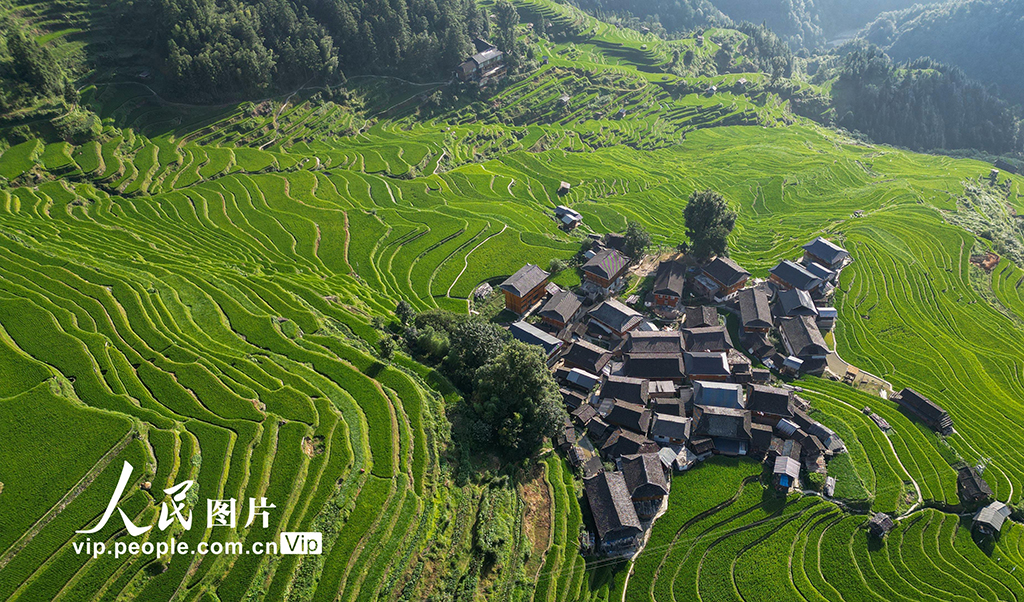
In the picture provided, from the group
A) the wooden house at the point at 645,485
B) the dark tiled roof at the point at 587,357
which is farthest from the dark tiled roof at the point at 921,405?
the dark tiled roof at the point at 587,357

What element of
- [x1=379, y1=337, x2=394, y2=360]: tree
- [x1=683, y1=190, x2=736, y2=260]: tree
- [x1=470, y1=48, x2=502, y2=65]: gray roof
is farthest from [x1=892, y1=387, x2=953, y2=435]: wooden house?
[x1=470, y1=48, x2=502, y2=65]: gray roof

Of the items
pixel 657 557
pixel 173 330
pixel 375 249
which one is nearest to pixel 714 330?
pixel 657 557

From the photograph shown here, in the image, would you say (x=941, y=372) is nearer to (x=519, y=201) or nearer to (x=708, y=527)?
(x=708, y=527)

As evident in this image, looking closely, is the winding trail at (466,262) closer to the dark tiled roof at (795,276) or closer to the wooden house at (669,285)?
the wooden house at (669,285)

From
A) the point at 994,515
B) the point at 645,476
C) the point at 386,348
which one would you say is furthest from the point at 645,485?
the point at 994,515

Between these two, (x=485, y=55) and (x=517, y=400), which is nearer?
(x=517, y=400)

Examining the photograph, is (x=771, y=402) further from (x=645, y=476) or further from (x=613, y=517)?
(x=613, y=517)
